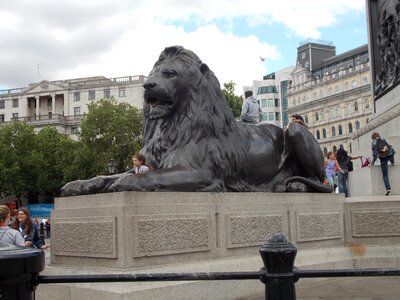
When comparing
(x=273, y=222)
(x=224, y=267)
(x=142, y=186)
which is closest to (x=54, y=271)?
(x=142, y=186)

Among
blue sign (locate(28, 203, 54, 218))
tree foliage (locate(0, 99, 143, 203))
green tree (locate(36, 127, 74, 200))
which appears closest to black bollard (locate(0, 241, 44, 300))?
blue sign (locate(28, 203, 54, 218))

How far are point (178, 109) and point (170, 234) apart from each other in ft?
5.86

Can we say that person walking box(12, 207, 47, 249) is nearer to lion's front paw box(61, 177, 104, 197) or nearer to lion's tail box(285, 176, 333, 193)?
lion's front paw box(61, 177, 104, 197)

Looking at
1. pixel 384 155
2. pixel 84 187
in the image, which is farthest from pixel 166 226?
pixel 384 155

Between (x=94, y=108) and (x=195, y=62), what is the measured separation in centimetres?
5669

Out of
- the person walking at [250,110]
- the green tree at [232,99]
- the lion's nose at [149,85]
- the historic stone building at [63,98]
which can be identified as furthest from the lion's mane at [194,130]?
the historic stone building at [63,98]

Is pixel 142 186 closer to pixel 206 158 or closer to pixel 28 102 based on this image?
pixel 206 158

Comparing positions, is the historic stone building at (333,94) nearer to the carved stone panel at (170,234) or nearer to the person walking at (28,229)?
the person walking at (28,229)

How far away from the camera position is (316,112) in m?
107

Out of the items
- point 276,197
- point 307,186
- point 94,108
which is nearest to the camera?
point 276,197

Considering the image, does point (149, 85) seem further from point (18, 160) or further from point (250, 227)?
point (18, 160)

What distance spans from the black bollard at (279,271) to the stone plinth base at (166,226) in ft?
8.95

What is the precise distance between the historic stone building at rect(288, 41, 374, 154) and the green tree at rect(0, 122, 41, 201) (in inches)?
2081

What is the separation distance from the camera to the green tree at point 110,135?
200ft
